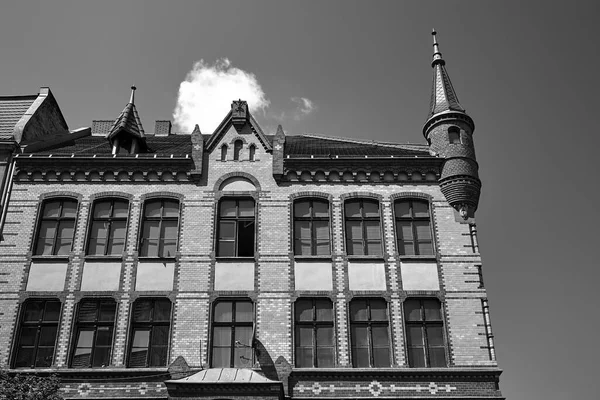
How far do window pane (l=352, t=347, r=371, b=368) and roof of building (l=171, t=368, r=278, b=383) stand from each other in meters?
2.91

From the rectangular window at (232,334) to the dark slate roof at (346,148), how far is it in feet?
19.2

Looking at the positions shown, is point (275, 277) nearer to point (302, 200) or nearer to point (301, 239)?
point (301, 239)

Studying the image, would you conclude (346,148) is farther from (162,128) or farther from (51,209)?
(51,209)

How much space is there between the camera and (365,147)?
26.0 metres

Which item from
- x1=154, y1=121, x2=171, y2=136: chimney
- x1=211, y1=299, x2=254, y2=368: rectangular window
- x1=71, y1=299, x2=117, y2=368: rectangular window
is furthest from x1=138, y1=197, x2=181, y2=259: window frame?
x1=154, y1=121, x2=171, y2=136: chimney

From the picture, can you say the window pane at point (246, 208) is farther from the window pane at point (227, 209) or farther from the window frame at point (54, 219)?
the window frame at point (54, 219)

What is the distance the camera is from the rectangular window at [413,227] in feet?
71.8

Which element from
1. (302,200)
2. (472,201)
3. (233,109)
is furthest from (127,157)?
→ (472,201)

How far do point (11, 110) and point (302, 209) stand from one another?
12597 millimetres

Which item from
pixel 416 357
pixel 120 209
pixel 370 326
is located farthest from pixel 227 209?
pixel 416 357

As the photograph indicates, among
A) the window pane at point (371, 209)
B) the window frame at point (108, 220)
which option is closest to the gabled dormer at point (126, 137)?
the window frame at point (108, 220)

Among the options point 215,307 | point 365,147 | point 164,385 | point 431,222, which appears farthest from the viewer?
point 365,147

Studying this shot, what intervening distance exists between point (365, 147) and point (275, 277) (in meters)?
7.42

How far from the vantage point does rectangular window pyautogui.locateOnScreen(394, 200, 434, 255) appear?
71.8 ft
